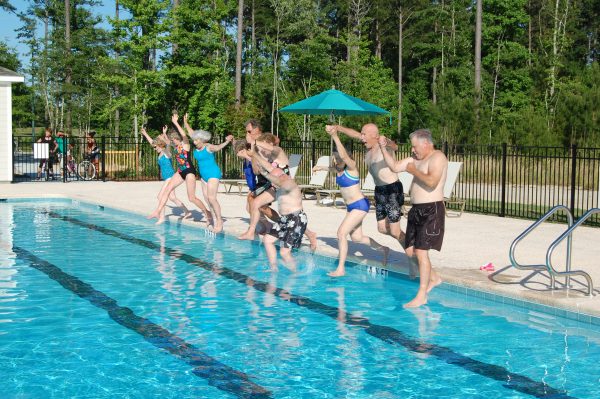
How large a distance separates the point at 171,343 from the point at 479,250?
5.69 m

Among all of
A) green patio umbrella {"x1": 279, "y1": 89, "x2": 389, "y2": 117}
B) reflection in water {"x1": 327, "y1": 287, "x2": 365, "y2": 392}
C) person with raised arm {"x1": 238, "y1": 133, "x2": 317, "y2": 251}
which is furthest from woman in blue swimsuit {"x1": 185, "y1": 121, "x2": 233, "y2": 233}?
reflection in water {"x1": 327, "y1": 287, "x2": 365, "y2": 392}

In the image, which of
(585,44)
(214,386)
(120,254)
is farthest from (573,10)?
(214,386)

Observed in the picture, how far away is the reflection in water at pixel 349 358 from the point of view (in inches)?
233

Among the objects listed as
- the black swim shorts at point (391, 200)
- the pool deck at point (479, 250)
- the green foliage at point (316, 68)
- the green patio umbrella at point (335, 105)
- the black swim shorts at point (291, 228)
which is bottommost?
the pool deck at point (479, 250)

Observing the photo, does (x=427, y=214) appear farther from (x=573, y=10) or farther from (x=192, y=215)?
(x=573, y=10)

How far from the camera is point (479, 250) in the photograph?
11.3 metres

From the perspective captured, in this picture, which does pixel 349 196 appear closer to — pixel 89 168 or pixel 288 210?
pixel 288 210

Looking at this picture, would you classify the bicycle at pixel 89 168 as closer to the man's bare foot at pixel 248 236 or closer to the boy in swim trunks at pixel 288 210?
the man's bare foot at pixel 248 236

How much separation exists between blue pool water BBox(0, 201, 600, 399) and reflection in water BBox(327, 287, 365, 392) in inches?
0.6

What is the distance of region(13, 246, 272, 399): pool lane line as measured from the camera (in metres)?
5.77

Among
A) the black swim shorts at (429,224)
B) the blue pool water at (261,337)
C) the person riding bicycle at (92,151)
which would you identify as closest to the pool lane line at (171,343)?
the blue pool water at (261,337)

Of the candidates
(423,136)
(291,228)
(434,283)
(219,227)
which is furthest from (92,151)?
(423,136)

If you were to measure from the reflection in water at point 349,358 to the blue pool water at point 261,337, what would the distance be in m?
0.02

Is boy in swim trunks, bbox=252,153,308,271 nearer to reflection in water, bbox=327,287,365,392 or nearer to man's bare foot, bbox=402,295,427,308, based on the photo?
reflection in water, bbox=327,287,365,392
